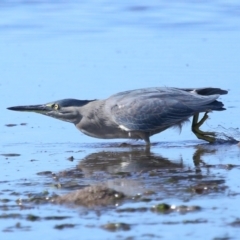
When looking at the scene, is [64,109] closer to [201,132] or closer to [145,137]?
[145,137]

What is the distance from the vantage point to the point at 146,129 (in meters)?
9.27

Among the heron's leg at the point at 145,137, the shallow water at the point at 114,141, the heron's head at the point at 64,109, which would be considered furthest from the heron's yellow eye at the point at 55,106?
the heron's leg at the point at 145,137

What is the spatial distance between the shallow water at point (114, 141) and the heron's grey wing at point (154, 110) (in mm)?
243

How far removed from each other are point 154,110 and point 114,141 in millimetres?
846

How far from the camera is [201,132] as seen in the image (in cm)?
945

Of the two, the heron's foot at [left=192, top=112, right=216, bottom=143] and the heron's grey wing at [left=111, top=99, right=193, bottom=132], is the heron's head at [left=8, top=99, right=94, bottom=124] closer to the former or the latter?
the heron's grey wing at [left=111, top=99, right=193, bottom=132]

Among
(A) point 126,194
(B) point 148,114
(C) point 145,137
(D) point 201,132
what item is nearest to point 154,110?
(B) point 148,114

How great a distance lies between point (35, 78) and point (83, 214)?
5.84 metres

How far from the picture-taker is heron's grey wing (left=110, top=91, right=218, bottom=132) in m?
9.23

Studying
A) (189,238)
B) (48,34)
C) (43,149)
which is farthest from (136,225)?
(48,34)

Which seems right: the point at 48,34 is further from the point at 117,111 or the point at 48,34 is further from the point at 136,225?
the point at 136,225

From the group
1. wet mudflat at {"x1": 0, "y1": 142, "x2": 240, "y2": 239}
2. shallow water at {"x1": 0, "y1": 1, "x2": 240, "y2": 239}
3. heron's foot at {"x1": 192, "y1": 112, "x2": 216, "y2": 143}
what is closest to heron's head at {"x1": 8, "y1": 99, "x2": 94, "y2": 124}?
shallow water at {"x1": 0, "y1": 1, "x2": 240, "y2": 239}

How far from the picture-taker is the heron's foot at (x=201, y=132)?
945 centimetres

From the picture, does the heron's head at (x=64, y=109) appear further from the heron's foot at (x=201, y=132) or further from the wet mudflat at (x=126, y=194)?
the heron's foot at (x=201, y=132)
